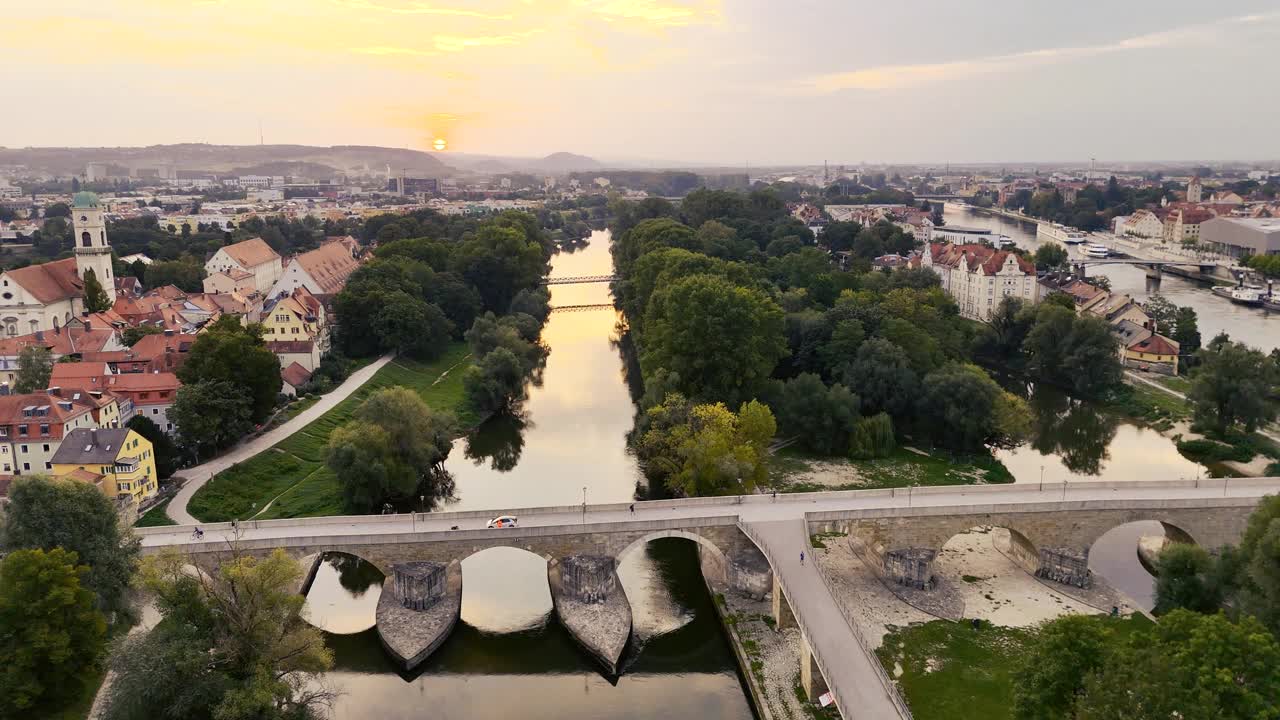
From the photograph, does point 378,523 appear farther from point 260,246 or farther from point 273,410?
point 260,246

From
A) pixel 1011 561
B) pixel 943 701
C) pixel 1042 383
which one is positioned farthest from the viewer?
pixel 1042 383

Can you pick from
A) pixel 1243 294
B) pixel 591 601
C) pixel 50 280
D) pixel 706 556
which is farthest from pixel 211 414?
pixel 1243 294

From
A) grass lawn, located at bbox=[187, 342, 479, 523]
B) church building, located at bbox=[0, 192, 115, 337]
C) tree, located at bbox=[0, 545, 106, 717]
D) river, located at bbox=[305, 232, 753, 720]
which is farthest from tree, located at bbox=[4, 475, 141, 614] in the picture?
church building, located at bbox=[0, 192, 115, 337]

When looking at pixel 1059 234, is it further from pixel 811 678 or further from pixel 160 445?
pixel 160 445

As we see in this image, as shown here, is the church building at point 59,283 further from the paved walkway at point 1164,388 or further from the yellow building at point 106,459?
the paved walkway at point 1164,388

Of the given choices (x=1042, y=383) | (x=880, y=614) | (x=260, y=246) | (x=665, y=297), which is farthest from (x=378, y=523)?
(x=260, y=246)

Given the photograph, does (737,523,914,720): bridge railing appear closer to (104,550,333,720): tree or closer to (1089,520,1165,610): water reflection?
(1089,520,1165,610): water reflection

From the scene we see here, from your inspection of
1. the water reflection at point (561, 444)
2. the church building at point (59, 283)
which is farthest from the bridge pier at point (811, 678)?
the church building at point (59, 283)

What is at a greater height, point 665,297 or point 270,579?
point 665,297
